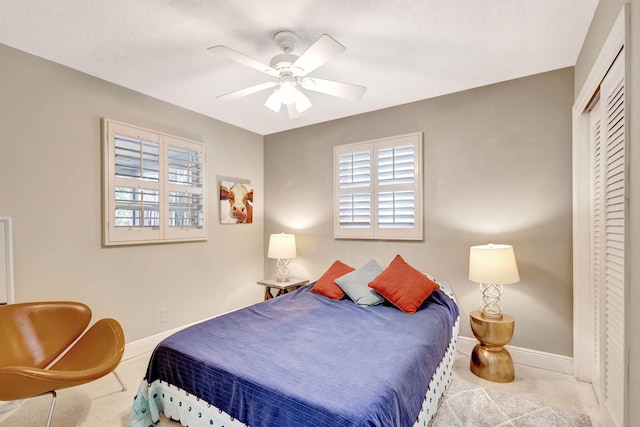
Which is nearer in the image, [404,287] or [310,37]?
[310,37]

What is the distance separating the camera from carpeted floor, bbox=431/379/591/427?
1.93 metres

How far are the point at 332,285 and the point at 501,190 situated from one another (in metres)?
1.76

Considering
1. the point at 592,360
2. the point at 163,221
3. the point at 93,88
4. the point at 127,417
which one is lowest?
the point at 127,417

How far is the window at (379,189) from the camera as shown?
10.7ft

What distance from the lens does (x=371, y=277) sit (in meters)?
2.95

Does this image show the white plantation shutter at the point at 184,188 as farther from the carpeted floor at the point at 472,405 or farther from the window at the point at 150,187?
the carpeted floor at the point at 472,405

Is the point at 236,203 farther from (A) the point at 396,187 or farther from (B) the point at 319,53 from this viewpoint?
(B) the point at 319,53

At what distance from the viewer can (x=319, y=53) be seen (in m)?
1.82

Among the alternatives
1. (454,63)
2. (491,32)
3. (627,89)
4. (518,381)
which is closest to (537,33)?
(491,32)

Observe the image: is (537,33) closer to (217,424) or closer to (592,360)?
(592,360)

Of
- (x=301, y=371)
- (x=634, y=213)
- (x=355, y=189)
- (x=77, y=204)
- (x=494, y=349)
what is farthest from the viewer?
(x=355, y=189)

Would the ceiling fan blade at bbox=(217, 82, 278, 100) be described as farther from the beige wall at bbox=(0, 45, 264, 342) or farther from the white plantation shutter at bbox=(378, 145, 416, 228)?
the white plantation shutter at bbox=(378, 145, 416, 228)

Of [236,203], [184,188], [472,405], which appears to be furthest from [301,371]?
Answer: [236,203]

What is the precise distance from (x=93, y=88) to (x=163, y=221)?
130 cm
